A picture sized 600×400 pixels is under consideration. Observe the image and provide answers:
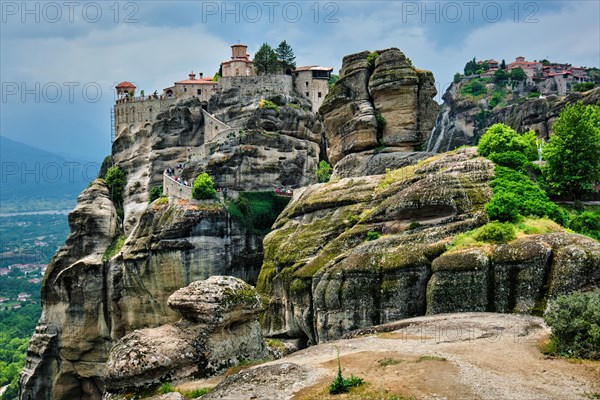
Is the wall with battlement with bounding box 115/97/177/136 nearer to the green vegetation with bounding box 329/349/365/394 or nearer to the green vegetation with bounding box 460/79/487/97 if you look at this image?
the green vegetation with bounding box 329/349/365/394

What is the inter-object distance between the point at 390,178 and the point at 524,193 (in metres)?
10.2

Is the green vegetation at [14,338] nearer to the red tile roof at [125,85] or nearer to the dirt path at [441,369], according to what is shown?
the red tile roof at [125,85]

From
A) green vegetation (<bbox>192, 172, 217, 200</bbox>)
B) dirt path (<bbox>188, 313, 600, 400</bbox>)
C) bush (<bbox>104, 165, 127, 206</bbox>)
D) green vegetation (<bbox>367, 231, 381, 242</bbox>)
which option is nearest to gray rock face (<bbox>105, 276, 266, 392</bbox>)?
dirt path (<bbox>188, 313, 600, 400</bbox>)

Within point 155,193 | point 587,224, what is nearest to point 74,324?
point 155,193

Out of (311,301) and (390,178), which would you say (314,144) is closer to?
(390,178)

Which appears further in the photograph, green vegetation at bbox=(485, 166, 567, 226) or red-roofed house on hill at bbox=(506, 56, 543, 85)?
red-roofed house on hill at bbox=(506, 56, 543, 85)

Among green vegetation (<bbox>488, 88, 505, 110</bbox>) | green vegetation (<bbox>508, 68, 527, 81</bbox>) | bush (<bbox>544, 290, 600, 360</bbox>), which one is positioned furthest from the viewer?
green vegetation (<bbox>508, 68, 527, 81</bbox>)

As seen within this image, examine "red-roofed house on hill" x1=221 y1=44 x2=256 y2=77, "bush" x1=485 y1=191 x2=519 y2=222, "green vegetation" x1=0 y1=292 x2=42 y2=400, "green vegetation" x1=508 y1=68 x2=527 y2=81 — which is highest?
"green vegetation" x1=508 y1=68 x2=527 y2=81

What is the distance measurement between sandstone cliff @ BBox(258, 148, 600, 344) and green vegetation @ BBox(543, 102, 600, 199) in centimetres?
478

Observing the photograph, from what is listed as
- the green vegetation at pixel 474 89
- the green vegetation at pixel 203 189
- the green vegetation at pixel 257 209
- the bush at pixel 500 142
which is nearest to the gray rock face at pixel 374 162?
the bush at pixel 500 142

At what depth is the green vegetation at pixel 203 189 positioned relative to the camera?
190ft

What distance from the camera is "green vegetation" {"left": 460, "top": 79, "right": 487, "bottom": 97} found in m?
120

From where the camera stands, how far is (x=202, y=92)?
74188 millimetres

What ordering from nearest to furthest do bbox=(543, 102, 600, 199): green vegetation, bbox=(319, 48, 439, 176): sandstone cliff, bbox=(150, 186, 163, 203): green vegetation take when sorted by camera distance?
bbox=(543, 102, 600, 199): green vegetation < bbox=(319, 48, 439, 176): sandstone cliff < bbox=(150, 186, 163, 203): green vegetation
